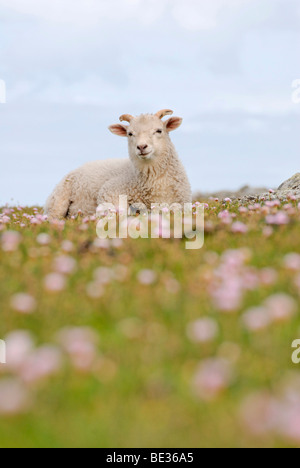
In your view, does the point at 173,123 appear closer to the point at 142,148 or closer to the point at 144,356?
the point at 142,148

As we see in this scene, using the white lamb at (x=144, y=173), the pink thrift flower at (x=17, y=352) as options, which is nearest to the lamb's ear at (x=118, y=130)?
the white lamb at (x=144, y=173)

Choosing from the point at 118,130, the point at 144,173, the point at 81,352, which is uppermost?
the point at 118,130

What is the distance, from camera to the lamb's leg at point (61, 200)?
1714 cm

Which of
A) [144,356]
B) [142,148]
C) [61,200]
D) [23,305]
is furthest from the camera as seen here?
[61,200]

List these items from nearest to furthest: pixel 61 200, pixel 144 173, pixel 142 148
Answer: pixel 142 148, pixel 144 173, pixel 61 200

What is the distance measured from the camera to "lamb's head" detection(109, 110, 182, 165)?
13573 mm

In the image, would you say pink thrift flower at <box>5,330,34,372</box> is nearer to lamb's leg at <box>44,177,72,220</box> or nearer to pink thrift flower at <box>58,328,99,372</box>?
pink thrift flower at <box>58,328,99,372</box>

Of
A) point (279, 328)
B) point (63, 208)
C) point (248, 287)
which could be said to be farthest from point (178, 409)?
point (63, 208)

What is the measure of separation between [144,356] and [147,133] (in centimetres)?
1039

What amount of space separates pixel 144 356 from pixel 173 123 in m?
11.2

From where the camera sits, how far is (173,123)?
47.7 ft

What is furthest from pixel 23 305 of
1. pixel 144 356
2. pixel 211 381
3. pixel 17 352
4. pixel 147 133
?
pixel 147 133

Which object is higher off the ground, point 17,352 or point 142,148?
point 142,148

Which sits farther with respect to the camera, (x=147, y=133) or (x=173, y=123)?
(x=173, y=123)
